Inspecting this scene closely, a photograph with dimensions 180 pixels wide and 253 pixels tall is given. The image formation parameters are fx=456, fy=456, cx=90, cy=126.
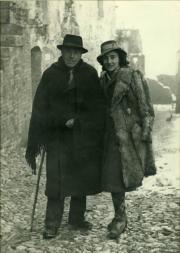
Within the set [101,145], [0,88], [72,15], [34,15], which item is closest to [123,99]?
[101,145]

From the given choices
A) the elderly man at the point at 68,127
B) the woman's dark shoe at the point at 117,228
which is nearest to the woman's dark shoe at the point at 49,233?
the elderly man at the point at 68,127

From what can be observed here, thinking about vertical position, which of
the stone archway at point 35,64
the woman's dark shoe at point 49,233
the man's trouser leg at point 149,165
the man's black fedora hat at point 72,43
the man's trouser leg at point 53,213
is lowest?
the woman's dark shoe at point 49,233

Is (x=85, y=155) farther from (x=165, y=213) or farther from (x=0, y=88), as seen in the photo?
(x=0, y=88)

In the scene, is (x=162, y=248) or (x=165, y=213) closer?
(x=162, y=248)

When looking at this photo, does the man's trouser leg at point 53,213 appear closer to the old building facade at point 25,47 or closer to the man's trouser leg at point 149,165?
the man's trouser leg at point 149,165

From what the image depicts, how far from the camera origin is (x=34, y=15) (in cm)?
885

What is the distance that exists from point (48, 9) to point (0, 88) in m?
2.57

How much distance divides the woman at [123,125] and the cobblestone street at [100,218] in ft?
1.53

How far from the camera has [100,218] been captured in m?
4.89

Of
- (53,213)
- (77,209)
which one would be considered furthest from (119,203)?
(53,213)

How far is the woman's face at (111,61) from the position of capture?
4.14 m

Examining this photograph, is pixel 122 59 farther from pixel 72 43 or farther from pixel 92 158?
pixel 92 158

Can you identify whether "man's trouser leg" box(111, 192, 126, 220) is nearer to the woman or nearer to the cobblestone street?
the woman

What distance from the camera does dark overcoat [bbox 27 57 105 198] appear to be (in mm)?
4219
